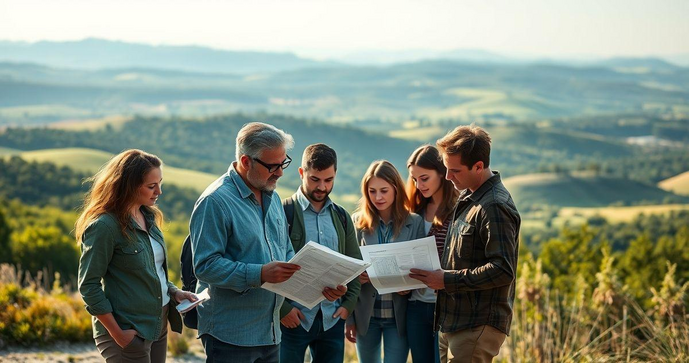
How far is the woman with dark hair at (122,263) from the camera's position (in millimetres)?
3285

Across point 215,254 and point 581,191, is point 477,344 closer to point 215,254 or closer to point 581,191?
point 215,254

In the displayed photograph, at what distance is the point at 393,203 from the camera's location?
445cm

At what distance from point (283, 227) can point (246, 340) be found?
0.57 meters

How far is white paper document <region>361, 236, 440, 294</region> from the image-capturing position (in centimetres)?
369

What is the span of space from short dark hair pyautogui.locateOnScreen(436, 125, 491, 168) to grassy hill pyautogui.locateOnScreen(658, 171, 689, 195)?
110699mm

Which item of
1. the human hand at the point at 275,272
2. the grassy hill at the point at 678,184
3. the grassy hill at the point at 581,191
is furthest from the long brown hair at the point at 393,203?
the grassy hill at the point at 678,184

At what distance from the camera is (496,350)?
3469 millimetres

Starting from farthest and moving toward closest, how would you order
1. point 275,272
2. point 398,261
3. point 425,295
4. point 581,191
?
point 581,191 < point 425,295 < point 398,261 < point 275,272

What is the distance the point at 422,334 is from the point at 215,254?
1.60m

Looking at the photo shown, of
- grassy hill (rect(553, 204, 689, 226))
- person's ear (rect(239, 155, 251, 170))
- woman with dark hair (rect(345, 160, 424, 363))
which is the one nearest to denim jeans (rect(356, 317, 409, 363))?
woman with dark hair (rect(345, 160, 424, 363))

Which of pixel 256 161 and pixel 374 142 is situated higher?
pixel 256 161

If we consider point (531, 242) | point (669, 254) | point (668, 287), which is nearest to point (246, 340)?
point (668, 287)

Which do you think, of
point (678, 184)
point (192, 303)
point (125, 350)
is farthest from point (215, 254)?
point (678, 184)

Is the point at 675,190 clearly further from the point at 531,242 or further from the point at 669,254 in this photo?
the point at 669,254
